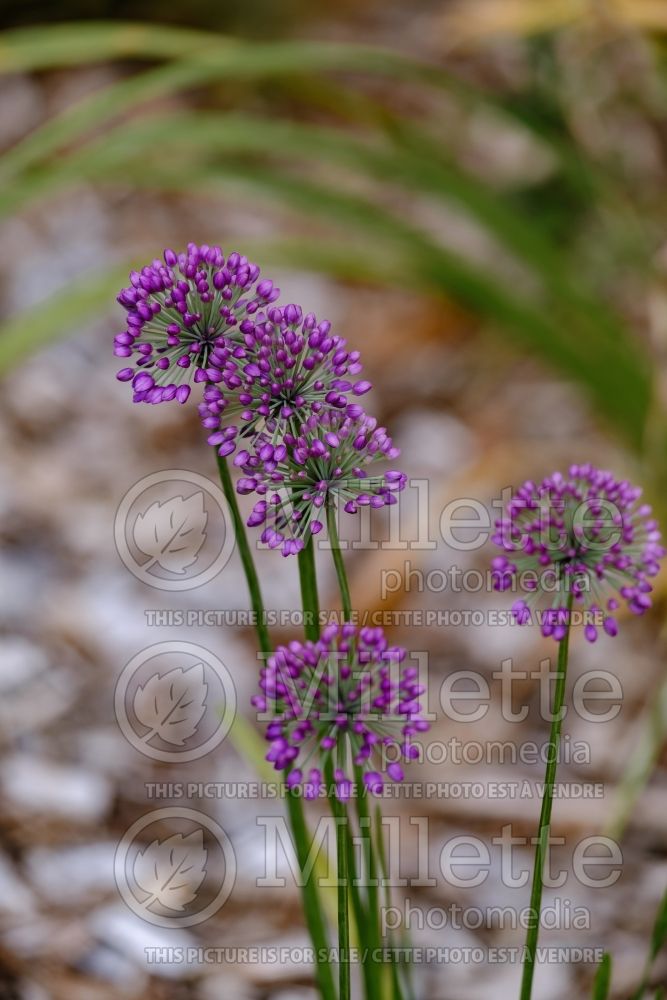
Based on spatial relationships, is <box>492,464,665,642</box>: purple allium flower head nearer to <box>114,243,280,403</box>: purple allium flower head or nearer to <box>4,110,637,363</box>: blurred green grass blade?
<box>114,243,280,403</box>: purple allium flower head

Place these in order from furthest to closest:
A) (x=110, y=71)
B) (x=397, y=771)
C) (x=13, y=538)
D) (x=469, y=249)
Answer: (x=110, y=71)
(x=469, y=249)
(x=13, y=538)
(x=397, y=771)

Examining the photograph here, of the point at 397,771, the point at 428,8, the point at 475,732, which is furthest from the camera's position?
the point at 428,8

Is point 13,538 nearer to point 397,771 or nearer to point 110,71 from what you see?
point 397,771

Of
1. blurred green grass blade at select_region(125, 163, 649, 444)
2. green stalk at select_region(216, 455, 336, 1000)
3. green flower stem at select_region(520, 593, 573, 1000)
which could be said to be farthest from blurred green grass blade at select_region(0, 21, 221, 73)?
green flower stem at select_region(520, 593, 573, 1000)

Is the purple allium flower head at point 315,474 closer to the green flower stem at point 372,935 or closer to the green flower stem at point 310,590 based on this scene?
the green flower stem at point 310,590

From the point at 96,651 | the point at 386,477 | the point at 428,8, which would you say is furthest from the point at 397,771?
the point at 428,8

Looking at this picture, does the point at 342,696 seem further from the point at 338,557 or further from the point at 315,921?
the point at 315,921

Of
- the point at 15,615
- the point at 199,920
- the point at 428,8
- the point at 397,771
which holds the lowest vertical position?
the point at 199,920

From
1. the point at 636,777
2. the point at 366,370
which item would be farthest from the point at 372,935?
the point at 366,370
